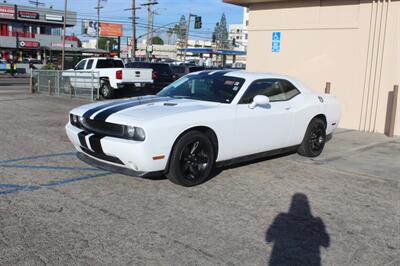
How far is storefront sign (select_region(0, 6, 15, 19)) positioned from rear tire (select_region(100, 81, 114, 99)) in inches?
2067

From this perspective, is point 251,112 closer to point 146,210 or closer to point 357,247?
point 146,210

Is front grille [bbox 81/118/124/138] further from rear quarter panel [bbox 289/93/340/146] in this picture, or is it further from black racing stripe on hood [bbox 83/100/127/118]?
rear quarter panel [bbox 289/93/340/146]

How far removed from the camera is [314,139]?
8.08 m

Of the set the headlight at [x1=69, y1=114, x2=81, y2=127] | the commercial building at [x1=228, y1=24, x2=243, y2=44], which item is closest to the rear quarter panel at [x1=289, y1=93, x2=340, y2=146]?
the headlight at [x1=69, y1=114, x2=81, y2=127]

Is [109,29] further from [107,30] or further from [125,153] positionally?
[125,153]

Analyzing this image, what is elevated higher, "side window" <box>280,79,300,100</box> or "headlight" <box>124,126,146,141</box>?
"side window" <box>280,79,300,100</box>

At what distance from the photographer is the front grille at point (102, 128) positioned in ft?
18.2

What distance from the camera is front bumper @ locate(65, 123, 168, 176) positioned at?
5289 millimetres

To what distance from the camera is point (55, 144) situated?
848 centimetres

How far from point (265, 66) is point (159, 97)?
7.80 m

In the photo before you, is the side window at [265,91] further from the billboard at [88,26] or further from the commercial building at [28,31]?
the billboard at [88,26]

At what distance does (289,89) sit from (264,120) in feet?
3.72

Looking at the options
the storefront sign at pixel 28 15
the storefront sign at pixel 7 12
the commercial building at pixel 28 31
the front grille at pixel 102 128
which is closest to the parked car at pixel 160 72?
the front grille at pixel 102 128

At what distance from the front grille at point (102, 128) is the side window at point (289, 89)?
3.11 meters
